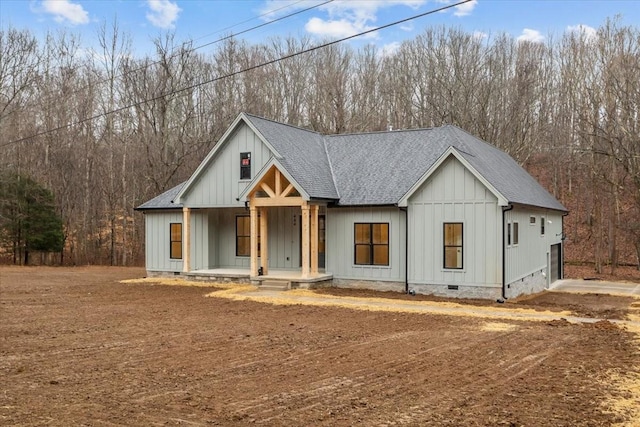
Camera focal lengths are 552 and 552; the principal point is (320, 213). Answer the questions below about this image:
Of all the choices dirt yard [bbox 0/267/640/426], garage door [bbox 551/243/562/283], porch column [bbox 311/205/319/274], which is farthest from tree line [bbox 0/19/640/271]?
dirt yard [bbox 0/267/640/426]

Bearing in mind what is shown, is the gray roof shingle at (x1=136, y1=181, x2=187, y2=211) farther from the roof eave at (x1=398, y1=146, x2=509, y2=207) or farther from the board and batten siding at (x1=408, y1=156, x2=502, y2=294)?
the board and batten siding at (x1=408, y1=156, x2=502, y2=294)

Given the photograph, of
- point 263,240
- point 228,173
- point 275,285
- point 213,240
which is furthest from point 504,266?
point 213,240

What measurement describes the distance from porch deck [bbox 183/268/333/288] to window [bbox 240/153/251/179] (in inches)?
143

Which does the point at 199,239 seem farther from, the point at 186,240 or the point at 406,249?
the point at 406,249

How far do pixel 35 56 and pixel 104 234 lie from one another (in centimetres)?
1208

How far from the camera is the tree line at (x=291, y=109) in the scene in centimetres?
3344

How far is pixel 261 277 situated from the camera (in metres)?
19.3

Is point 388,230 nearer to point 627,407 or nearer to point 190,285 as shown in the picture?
point 190,285

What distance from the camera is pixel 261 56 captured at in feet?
138

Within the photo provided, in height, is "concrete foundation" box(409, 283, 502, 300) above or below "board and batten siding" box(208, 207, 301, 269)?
below

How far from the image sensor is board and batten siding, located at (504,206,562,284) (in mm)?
17219

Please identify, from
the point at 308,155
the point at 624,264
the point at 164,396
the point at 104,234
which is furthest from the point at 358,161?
the point at 104,234

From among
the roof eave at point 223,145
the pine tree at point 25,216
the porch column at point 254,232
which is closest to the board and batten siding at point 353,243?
the porch column at point 254,232

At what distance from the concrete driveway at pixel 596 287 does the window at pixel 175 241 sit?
49.8ft
